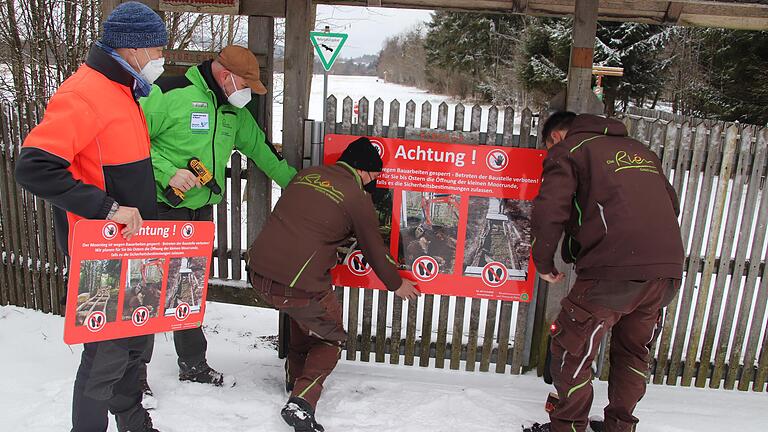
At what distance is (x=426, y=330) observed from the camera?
4285 mm

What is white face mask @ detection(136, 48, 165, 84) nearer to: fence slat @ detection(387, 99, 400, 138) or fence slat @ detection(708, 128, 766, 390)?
fence slat @ detection(387, 99, 400, 138)

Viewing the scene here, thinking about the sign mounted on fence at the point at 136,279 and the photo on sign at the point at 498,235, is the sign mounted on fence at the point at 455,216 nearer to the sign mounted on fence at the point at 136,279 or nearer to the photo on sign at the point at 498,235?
the photo on sign at the point at 498,235

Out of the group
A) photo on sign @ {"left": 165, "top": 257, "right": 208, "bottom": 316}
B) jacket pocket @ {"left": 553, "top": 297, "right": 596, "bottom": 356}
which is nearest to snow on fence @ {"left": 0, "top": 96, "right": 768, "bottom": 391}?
jacket pocket @ {"left": 553, "top": 297, "right": 596, "bottom": 356}

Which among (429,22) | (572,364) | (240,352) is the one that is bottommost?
(240,352)

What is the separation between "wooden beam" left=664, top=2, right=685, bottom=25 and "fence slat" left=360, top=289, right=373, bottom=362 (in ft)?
10.4

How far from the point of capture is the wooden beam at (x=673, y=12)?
429 centimetres

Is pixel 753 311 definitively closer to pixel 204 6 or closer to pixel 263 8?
pixel 263 8

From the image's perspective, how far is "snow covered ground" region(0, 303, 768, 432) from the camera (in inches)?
138

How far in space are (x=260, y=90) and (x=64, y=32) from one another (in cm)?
636

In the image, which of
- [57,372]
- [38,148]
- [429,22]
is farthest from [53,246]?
[429,22]

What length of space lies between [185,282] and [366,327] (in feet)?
5.35

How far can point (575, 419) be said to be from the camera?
3279 millimetres

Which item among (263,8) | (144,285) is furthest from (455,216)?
(144,285)

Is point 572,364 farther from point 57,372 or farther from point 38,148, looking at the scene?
point 57,372
